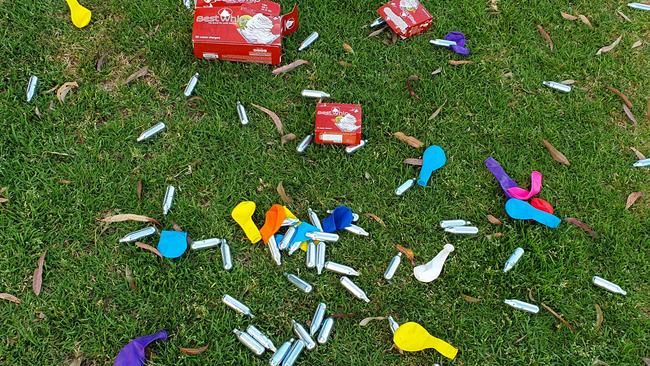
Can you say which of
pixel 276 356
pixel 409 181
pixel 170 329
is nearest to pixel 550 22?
pixel 409 181

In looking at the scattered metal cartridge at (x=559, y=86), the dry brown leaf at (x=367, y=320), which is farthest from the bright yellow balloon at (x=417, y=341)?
the scattered metal cartridge at (x=559, y=86)

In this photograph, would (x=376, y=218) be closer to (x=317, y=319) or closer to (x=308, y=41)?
(x=317, y=319)

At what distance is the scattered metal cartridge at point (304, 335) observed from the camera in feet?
11.9

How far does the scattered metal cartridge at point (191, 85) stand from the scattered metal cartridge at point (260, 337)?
2009 mm

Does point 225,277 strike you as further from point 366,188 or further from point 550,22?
point 550,22

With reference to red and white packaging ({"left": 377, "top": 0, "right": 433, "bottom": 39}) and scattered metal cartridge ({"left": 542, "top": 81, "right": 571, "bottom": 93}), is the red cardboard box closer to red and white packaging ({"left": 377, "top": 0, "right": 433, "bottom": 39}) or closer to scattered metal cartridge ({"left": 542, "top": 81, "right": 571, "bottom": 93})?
red and white packaging ({"left": 377, "top": 0, "right": 433, "bottom": 39})

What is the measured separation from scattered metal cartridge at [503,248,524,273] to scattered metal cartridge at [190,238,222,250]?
2.08 metres

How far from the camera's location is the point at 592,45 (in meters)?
5.07

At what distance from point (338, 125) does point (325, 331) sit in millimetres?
1560

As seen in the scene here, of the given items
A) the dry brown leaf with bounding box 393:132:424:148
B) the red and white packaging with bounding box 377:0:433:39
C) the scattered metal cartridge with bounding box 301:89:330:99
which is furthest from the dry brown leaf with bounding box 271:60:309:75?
the dry brown leaf with bounding box 393:132:424:148

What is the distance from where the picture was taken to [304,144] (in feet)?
14.2

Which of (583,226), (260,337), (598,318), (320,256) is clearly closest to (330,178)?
(320,256)

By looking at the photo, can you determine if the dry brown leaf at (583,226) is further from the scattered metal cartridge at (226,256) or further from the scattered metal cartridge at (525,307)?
the scattered metal cartridge at (226,256)

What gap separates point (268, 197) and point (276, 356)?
118 cm
